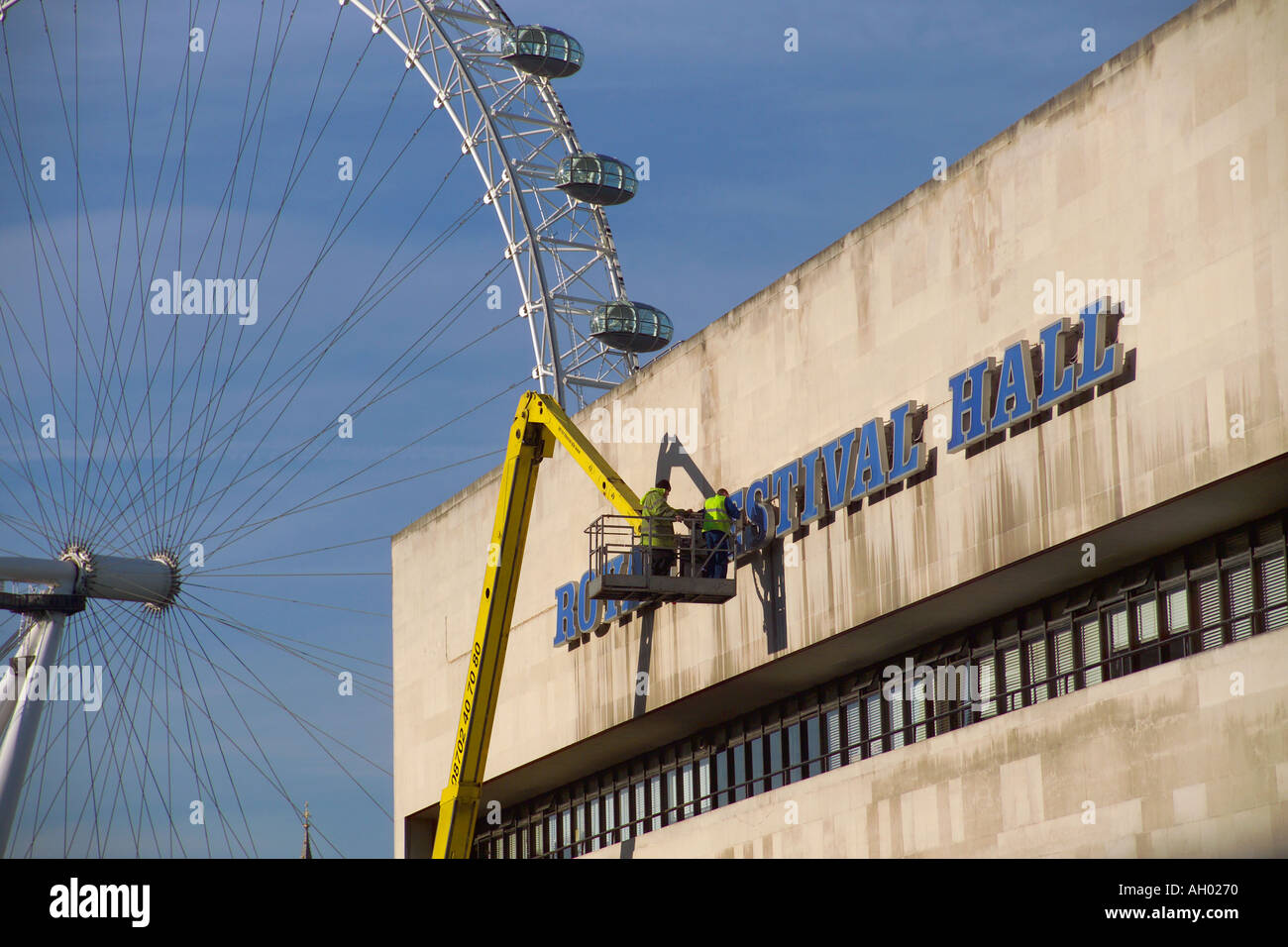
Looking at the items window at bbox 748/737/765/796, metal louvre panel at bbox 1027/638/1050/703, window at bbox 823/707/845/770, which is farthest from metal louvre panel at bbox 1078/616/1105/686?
window at bbox 748/737/765/796

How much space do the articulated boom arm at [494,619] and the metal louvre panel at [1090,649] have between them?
15543 mm

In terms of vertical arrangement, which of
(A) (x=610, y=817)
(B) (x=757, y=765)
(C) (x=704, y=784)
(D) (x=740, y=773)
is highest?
(B) (x=757, y=765)

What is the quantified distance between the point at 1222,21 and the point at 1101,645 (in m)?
10.7

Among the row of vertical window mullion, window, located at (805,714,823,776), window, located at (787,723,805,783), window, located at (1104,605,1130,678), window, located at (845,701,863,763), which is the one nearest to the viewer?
the row of vertical window mullion

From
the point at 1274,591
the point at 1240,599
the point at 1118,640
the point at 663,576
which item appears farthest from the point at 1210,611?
the point at 663,576

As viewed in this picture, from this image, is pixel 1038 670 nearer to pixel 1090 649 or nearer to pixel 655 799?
pixel 1090 649

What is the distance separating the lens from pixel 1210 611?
103 feet

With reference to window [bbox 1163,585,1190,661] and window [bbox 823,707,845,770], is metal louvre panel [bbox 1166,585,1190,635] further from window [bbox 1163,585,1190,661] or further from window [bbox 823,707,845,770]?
window [bbox 823,707,845,770]

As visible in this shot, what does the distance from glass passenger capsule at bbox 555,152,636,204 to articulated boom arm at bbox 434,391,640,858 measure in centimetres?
2875

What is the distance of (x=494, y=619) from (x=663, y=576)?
8.25m

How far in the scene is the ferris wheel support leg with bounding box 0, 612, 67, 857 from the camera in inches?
2259

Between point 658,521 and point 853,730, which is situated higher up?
point 658,521

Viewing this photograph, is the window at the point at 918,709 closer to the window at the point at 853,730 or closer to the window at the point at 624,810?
the window at the point at 853,730
